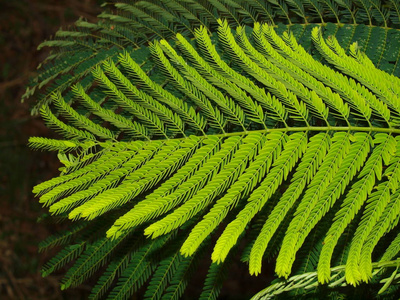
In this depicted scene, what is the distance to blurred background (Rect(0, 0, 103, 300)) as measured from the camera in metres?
4.95

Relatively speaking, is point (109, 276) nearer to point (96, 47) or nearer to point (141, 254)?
point (141, 254)

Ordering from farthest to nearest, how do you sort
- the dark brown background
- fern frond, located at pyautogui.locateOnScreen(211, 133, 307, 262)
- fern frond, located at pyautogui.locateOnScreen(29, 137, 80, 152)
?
the dark brown background → fern frond, located at pyautogui.locateOnScreen(29, 137, 80, 152) → fern frond, located at pyautogui.locateOnScreen(211, 133, 307, 262)

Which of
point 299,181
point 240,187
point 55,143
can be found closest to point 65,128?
point 55,143

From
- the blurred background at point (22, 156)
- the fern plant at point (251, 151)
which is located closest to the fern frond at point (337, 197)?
the fern plant at point (251, 151)

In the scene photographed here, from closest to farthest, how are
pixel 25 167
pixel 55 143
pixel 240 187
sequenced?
pixel 240 187
pixel 55 143
pixel 25 167

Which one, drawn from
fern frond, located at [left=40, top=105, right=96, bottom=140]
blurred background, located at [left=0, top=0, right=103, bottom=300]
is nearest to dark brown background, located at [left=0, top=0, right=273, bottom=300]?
blurred background, located at [left=0, top=0, right=103, bottom=300]

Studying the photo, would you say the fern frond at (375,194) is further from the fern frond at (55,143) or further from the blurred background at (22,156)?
the blurred background at (22,156)

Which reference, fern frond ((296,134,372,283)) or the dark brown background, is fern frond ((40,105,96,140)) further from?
the dark brown background

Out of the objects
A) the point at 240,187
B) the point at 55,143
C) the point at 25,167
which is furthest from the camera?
the point at 25,167

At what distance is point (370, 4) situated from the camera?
1.64 metres

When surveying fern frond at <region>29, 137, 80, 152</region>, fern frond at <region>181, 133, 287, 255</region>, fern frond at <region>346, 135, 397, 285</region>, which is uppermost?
fern frond at <region>29, 137, 80, 152</region>

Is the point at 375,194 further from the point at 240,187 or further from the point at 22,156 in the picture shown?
the point at 22,156

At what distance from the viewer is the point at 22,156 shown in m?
5.34

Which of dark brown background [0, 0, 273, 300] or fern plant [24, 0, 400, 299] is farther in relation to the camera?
dark brown background [0, 0, 273, 300]
